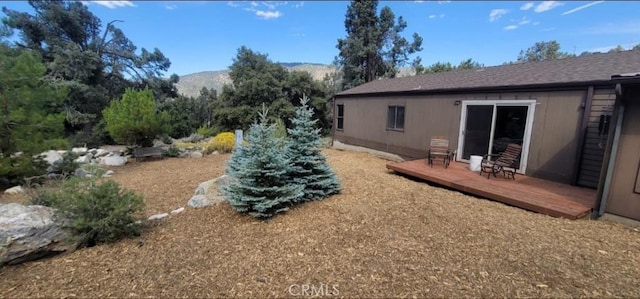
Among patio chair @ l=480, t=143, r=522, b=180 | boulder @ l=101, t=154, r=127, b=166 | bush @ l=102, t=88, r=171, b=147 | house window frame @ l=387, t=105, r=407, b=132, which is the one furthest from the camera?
house window frame @ l=387, t=105, r=407, b=132

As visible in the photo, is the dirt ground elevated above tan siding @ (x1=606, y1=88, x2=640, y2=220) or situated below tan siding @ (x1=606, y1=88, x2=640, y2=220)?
below

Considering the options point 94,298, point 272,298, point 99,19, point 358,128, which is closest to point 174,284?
point 94,298

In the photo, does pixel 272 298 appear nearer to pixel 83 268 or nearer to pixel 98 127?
pixel 83 268

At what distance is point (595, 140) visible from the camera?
5043mm

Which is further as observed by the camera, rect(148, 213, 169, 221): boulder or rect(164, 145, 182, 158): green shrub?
rect(164, 145, 182, 158): green shrub

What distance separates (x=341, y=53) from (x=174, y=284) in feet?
74.5

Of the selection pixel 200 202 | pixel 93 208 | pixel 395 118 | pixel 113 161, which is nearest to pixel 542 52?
pixel 395 118

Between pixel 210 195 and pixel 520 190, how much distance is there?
5.52m

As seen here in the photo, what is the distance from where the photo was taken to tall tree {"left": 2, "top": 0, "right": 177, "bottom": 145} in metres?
16.1

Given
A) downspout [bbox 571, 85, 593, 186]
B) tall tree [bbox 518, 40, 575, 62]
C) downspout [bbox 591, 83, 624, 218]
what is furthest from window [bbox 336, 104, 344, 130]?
tall tree [bbox 518, 40, 575, 62]

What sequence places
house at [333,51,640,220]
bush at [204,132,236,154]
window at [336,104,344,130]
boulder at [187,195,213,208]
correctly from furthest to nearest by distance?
window at [336,104,344,130], bush at [204,132,236,154], boulder at [187,195,213,208], house at [333,51,640,220]

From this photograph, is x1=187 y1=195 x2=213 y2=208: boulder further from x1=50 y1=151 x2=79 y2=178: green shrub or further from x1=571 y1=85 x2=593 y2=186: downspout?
x1=571 y1=85 x2=593 y2=186: downspout

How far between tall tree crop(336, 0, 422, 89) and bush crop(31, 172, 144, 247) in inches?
831

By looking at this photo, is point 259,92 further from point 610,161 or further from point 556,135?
point 610,161
